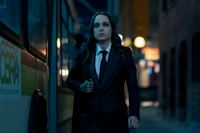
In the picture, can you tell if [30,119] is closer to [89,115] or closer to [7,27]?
[89,115]

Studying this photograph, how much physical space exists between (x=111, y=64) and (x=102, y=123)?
1.70 feet

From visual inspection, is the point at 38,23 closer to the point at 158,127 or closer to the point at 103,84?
the point at 103,84

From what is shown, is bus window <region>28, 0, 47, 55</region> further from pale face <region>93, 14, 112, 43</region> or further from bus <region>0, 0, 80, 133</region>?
pale face <region>93, 14, 112, 43</region>

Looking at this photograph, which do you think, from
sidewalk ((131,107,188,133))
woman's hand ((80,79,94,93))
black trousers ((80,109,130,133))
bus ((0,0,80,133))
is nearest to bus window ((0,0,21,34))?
bus ((0,0,80,133))

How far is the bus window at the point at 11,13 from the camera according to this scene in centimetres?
401

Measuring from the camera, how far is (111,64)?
16.2 feet

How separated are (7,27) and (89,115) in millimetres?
1238

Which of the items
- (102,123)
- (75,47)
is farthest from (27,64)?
(75,47)

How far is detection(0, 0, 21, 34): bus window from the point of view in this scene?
13.1ft

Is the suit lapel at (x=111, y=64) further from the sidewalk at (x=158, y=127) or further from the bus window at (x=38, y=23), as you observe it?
the sidewalk at (x=158, y=127)

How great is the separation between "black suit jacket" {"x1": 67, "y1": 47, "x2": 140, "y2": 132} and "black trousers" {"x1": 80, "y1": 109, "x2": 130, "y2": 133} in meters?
0.04

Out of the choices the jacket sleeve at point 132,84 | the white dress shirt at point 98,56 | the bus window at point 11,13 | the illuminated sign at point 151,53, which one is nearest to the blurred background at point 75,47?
the bus window at point 11,13

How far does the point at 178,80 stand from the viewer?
1858 centimetres

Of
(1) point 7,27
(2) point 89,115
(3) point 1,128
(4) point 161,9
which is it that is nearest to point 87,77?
(2) point 89,115
